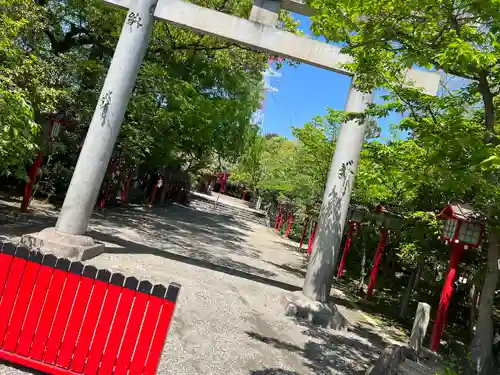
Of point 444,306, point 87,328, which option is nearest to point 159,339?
point 87,328

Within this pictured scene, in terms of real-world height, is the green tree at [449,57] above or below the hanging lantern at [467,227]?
above

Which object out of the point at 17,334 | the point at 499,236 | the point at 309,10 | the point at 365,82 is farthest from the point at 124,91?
the point at 499,236

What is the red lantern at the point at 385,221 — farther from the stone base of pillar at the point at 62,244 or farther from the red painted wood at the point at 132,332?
the red painted wood at the point at 132,332

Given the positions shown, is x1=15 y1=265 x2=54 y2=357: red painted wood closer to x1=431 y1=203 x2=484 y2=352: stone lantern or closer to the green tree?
the green tree

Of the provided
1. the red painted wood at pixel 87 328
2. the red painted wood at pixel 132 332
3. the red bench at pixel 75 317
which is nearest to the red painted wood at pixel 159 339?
the red bench at pixel 75 317

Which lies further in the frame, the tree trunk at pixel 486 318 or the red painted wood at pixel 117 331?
the tree trunk at pixel 486 318

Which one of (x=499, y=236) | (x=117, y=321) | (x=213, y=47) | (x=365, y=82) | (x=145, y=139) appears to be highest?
(x=213, y=47)

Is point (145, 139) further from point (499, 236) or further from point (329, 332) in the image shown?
point (499, 236)

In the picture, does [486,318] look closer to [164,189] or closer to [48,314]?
[48,314]

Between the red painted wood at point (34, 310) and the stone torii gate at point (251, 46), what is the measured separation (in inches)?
178

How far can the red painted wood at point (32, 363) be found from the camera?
3.55m

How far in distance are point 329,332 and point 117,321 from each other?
504cm

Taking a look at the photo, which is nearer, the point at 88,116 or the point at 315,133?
the point at 88,116

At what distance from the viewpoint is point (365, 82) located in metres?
6.38
